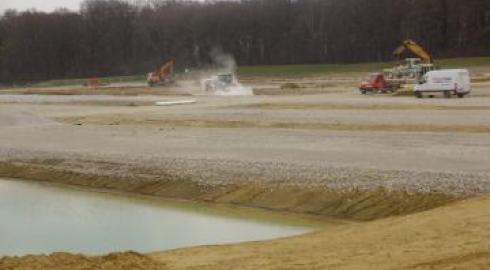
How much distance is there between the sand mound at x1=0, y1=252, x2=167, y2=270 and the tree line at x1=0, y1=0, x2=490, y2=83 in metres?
95.2

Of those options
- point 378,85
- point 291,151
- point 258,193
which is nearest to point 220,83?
point 378,85

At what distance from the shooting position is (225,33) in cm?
14375

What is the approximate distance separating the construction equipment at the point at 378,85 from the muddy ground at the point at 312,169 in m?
13.0

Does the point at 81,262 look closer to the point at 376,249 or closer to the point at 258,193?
the point at 376,249

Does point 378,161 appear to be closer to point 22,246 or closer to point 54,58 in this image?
point 22,246

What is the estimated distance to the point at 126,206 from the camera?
20.2m

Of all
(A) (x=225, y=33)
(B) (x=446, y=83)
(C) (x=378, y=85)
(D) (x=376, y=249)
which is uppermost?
(A) (x=225, y=33)

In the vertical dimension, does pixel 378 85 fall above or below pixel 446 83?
below

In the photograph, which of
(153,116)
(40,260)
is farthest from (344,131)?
(40,260)

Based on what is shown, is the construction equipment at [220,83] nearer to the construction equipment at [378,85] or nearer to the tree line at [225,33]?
the construction equipment at [378,85]

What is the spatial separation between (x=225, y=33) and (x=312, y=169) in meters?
125

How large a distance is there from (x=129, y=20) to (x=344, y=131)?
138m

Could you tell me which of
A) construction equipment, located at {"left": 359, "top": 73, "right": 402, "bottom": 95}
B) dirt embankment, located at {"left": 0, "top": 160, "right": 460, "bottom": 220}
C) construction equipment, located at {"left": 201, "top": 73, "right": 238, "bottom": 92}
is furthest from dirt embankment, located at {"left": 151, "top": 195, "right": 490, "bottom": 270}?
construction equipment, located at {"left": 201, "top": 73, "right": 238, "bottom": 92}

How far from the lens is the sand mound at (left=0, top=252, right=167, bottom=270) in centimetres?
1010
